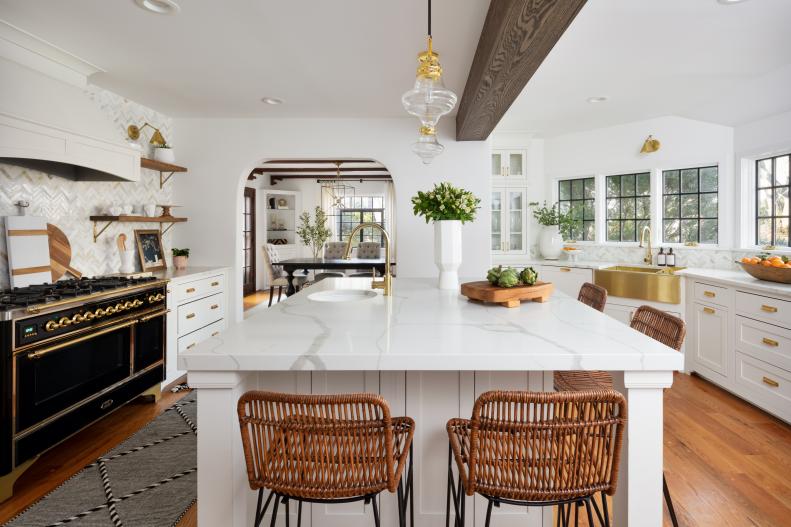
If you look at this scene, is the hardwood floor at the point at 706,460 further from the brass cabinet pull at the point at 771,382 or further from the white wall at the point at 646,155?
the white wall at the point at 646,155

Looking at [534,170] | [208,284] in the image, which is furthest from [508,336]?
[534,170]

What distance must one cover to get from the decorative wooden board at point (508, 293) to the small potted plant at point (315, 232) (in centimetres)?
764

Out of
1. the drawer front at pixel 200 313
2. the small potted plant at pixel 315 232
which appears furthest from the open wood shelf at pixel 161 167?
the small potted plant at pixel 315 232

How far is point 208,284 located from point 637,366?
3725 mm

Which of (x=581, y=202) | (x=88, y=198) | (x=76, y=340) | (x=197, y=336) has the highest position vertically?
(x=581, y=202)

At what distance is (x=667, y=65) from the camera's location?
126 inches

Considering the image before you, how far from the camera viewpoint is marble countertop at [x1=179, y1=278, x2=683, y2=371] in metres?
1.21

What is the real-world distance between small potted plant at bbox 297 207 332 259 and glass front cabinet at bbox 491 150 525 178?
5.07m

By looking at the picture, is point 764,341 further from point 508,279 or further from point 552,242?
point 552,242

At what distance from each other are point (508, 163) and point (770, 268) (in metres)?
2.96

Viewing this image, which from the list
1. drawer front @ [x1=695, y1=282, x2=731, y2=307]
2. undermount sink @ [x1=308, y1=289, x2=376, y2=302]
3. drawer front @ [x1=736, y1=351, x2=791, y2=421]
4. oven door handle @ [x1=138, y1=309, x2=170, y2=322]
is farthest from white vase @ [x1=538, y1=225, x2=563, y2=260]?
oven door handle @ [x1=138, y1=309, x2=170, y2=322]

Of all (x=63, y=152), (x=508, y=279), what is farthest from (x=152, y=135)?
(x=508, y=279)

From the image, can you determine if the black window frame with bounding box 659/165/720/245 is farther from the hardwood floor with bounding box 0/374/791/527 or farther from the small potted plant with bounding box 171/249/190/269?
the small potted plant with bounding box 171/249/190/269

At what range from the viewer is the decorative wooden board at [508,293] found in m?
1.97
